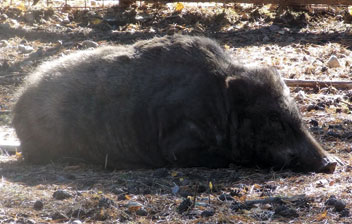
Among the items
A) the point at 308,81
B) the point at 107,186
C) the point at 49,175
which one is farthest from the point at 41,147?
the point at 308,81

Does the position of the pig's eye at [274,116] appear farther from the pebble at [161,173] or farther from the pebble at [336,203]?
the pebble at [336,203]

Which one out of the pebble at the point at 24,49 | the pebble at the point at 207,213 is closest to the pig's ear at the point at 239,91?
the pebble at the point at 207,213

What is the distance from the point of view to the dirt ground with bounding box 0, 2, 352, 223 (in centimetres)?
431

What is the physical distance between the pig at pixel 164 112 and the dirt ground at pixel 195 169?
0.23 metres

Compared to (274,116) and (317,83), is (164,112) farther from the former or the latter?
(317,83)

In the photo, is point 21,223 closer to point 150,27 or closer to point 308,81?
point 308,81

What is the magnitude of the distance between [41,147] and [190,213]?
8.35 ft

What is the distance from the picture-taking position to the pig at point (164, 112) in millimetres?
5848

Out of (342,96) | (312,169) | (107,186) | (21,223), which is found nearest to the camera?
(21,223)

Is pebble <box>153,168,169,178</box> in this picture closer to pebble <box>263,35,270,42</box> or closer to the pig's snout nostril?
the pig's snout nostril

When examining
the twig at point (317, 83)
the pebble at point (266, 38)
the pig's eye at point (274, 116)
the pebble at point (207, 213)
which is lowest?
the pebble at point (207, 213)

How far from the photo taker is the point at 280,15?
1141 centimetres

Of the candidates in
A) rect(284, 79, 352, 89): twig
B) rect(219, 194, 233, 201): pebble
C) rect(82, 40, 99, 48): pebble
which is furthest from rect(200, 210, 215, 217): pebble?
rect(82, 40, 99, 48): pebble

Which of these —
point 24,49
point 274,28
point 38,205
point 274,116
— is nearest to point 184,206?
point 38,205
